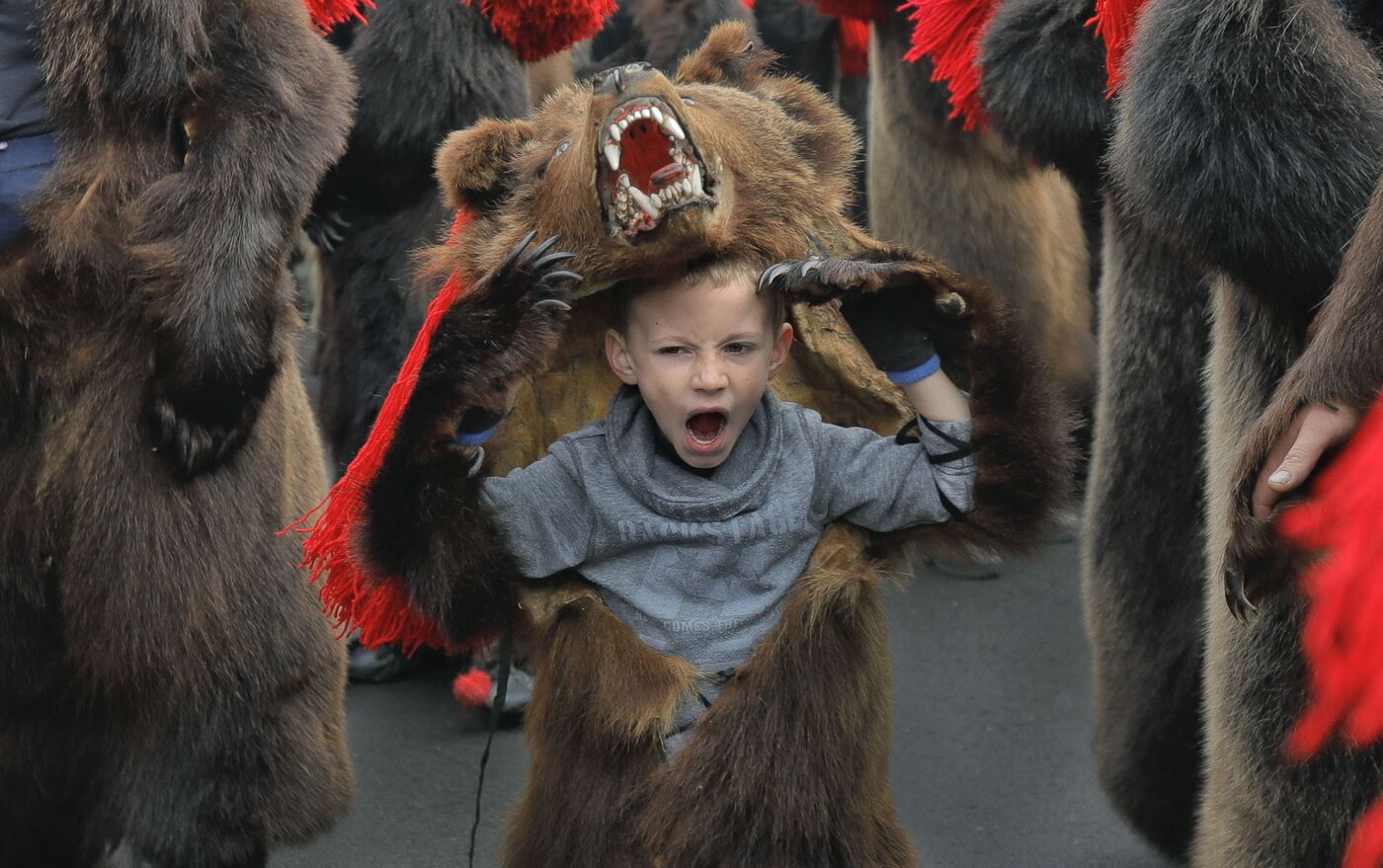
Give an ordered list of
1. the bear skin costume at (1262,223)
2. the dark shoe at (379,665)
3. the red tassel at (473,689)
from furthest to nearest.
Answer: the dark shoe at (379,665) → the red tassel at (473,689) → the bear skin costume at (1262,223)

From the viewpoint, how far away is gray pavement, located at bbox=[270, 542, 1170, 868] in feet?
10.4

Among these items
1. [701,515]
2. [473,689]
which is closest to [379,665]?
[473,689]

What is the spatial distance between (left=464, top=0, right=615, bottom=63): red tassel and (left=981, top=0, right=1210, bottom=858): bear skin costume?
Result: 981 mm

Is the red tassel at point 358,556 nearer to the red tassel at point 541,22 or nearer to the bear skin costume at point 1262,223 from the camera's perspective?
the bear skin costume at point 1262,223

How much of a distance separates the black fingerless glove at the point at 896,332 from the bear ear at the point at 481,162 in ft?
1.47

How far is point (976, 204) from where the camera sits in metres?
4.13

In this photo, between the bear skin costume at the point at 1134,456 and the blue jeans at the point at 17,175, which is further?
the bear skin costume at the point at 1134,456

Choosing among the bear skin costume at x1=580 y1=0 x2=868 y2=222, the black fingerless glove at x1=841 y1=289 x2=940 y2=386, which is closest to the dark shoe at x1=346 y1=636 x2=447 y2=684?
the bear skin costume at x1=580 y1=0 x2=868 y2=222

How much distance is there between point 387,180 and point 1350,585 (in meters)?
2.50

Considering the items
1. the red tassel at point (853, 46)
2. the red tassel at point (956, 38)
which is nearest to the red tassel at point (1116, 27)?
the red tassel at point (956, 38)

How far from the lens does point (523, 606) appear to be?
200cm

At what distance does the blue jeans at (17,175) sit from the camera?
2.19 meters

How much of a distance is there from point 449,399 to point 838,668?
1.87ft

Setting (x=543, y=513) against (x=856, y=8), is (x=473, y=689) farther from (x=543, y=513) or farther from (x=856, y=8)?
(x=856, y=8)
